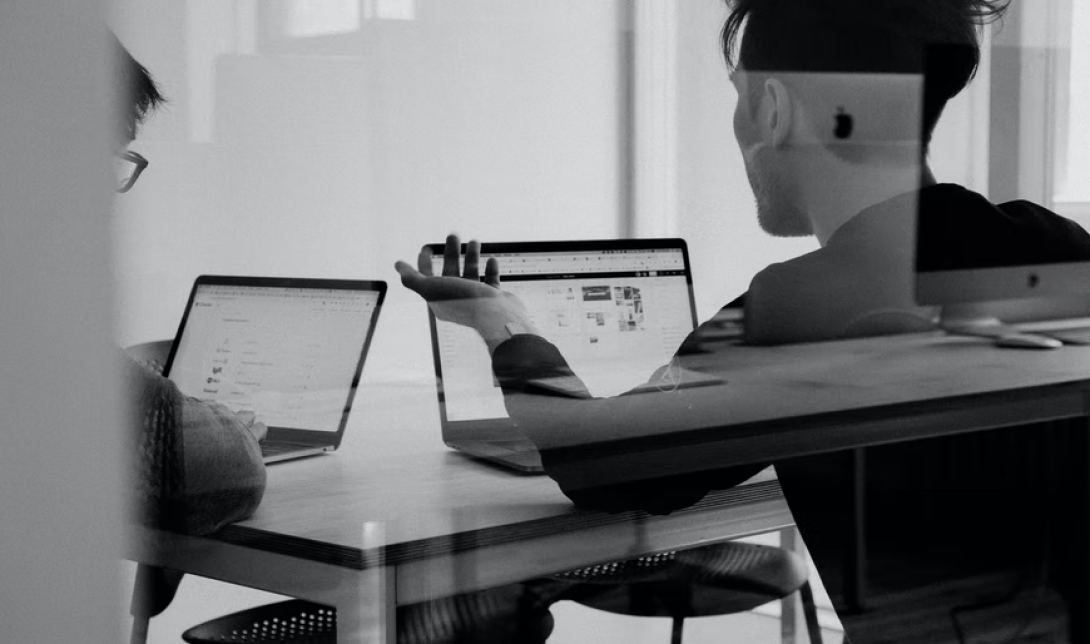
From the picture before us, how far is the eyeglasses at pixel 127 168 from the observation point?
65 cm

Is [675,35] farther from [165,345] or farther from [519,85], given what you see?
[165,345]

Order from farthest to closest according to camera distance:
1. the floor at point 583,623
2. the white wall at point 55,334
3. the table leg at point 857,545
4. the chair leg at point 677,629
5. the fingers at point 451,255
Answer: the table leg at point 857,545 → the chair leg at point 677,629 → the fingers at point 451,255 → the floor at point 583,623 → the white wall at point 55,334

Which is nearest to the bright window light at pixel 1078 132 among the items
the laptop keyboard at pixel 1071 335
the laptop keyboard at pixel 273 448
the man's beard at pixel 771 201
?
the laptop keyboard at pixel 1071 335

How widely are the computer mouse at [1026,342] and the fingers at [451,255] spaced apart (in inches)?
22.2

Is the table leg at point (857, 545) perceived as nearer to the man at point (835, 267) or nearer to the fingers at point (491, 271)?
the man at point (835, 267)

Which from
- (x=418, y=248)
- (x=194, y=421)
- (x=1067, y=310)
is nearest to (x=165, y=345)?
(x=194, y=421)

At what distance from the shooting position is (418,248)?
0.79 meters

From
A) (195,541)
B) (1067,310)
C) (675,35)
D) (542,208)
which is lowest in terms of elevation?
(195,541)

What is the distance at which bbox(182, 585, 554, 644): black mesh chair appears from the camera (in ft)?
2.46

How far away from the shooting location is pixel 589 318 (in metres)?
0.94

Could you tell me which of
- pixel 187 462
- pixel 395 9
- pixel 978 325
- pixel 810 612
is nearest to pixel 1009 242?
pixel 978 325

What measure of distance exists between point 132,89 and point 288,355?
0.23m

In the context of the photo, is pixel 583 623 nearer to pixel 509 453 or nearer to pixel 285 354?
pixel 509 453

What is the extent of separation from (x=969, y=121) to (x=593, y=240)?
1.37ft
